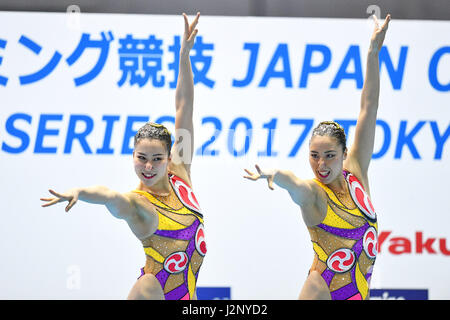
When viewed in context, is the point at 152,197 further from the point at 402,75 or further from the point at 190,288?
the point at 402,75

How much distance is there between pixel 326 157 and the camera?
4430 mm

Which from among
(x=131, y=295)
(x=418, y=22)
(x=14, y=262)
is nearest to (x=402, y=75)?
(x=418, y=22)

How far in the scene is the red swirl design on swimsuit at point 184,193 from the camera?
14.7ft

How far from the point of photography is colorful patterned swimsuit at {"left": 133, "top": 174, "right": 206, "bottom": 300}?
4336 mm

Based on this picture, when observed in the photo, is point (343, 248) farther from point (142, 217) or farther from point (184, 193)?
point (142, 217)

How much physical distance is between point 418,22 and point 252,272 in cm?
214

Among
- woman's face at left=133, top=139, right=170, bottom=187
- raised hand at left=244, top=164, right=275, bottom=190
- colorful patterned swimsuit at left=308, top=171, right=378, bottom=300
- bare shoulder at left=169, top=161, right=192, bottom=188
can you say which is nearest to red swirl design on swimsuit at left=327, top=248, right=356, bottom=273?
colorful patterned swimsuit at left=308, top=171, right=378, bottom=300

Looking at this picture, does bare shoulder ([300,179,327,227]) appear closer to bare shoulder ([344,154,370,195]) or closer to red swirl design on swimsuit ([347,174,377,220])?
red swirl design on swimsuit ([347,174,377,220])

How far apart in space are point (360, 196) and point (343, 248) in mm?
356

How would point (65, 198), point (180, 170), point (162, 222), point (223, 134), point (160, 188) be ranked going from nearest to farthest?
point (65, 198), point (162, 222), point (160, 188), point (180, 170), point (223, 134)

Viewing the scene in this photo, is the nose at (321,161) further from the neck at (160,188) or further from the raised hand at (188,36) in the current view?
the raised hand at (188,36)

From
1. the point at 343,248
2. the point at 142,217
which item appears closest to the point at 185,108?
the point at 142,217

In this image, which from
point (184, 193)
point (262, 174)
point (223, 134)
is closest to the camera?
point (262, 174)

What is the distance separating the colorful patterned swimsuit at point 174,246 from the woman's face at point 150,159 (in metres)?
0.11
